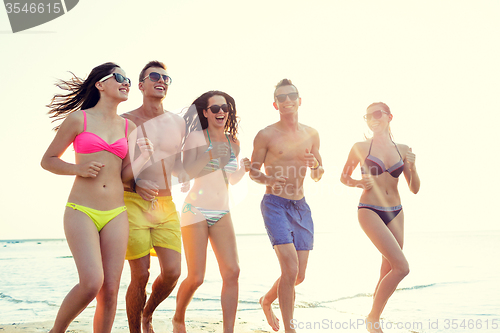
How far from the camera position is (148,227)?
15.3 ft

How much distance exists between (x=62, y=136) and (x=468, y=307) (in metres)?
8.74

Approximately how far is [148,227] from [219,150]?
1.28 metres

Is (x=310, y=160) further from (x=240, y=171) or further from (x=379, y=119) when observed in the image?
(x=379, y=119)

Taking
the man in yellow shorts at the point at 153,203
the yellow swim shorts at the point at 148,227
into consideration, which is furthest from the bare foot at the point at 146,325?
the yellow swim shorts at the point at 148,227

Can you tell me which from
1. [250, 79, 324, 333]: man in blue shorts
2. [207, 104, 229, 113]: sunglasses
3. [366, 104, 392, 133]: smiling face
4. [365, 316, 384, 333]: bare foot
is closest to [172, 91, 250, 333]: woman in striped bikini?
[207, 104, 229, 113]: sunglasses

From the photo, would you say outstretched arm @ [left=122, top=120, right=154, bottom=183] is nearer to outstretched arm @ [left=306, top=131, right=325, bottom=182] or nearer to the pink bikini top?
the pink bikini top

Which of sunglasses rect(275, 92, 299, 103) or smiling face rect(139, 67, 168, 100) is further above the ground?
smiling face rect(139, 67, 168, 100)

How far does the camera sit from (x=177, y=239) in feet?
15.6

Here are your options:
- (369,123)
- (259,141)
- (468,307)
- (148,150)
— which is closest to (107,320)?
(148,150)

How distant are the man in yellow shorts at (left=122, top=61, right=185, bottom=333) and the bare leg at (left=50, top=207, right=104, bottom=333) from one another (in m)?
0.87

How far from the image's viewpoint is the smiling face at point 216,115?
5.16 m

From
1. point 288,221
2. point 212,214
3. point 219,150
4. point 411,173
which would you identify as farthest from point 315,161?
point 411,173

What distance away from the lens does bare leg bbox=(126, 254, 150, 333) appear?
4566 mm

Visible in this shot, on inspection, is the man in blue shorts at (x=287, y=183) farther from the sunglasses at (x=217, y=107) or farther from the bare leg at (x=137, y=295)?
the bare leg at (x=137, y=295)
